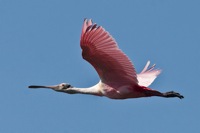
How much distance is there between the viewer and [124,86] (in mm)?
15234

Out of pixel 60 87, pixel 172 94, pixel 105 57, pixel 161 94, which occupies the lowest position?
pixel 161 94

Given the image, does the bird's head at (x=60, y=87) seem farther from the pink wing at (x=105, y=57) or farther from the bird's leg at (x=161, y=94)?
the bird's leg at (x=161, y=94)

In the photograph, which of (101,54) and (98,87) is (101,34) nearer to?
(101,54)

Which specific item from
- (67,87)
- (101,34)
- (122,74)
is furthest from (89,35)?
(67,87)

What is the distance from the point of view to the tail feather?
54.5 feet

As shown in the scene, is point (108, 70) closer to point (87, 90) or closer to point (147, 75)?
point (87, 90)

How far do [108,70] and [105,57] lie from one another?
66 centimetres

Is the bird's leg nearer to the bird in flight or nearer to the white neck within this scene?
the bird in flight

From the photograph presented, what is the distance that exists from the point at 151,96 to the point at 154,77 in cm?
172

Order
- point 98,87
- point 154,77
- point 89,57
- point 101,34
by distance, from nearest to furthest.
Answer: point 101,34
point 89,57
point 98,87
point 154,77

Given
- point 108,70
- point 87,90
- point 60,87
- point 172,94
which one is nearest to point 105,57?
point 108,70

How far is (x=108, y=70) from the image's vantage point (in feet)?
49.4

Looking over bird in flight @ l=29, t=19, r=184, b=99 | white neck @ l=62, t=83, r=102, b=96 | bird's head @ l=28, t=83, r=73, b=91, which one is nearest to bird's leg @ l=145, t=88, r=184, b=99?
bird in flight @ l=29, t=19, r=184, b=99

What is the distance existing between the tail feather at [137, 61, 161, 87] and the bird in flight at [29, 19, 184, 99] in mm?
22
